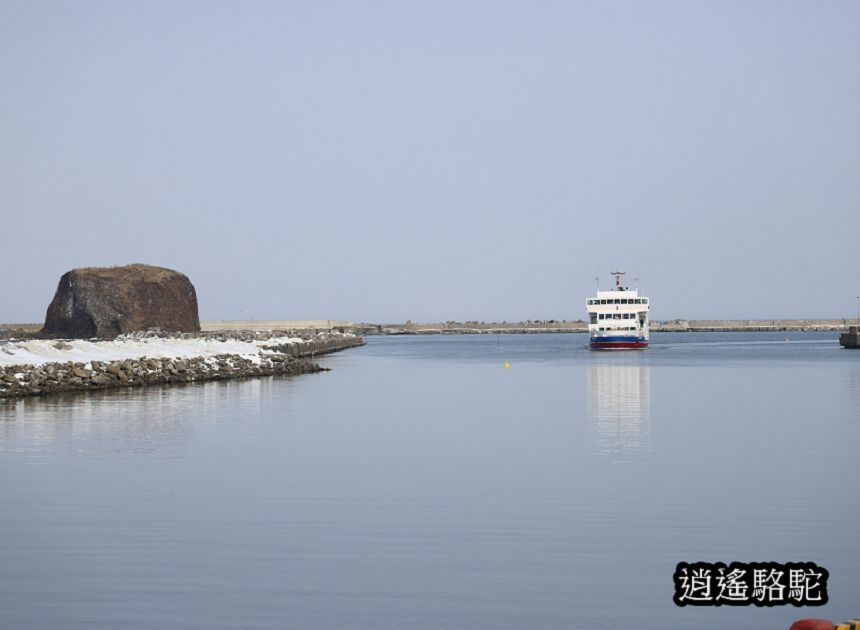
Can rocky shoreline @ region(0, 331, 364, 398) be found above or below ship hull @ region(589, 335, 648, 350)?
below

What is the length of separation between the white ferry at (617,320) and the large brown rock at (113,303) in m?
41.8

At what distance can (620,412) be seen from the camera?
3325cm

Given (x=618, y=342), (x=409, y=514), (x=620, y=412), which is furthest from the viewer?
(x=618, y=342)

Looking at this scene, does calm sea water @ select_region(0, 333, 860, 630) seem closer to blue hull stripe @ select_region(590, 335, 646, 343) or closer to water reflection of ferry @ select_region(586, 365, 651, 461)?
water reflection of ferry @ select_region(586, 365, 651, 461)

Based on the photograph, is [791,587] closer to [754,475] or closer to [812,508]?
[812,508]

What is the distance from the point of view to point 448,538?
13.4m

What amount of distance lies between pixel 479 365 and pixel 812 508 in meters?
54.4


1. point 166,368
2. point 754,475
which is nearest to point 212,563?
point 754,475

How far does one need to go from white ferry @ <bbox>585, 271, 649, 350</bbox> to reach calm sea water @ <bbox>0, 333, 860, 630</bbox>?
6656cm

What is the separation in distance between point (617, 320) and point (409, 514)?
289 feet

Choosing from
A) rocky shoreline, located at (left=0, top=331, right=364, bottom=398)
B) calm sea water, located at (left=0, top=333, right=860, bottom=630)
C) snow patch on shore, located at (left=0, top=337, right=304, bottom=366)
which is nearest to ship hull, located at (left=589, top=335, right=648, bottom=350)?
snow patch on shore, located at (left=0, top=337, right=304, bottom=366)

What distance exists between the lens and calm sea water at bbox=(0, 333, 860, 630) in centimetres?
1022

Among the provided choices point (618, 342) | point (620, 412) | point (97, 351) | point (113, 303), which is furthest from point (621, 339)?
point (620, 412)

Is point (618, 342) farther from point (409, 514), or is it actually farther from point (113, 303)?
point (409, 514)
